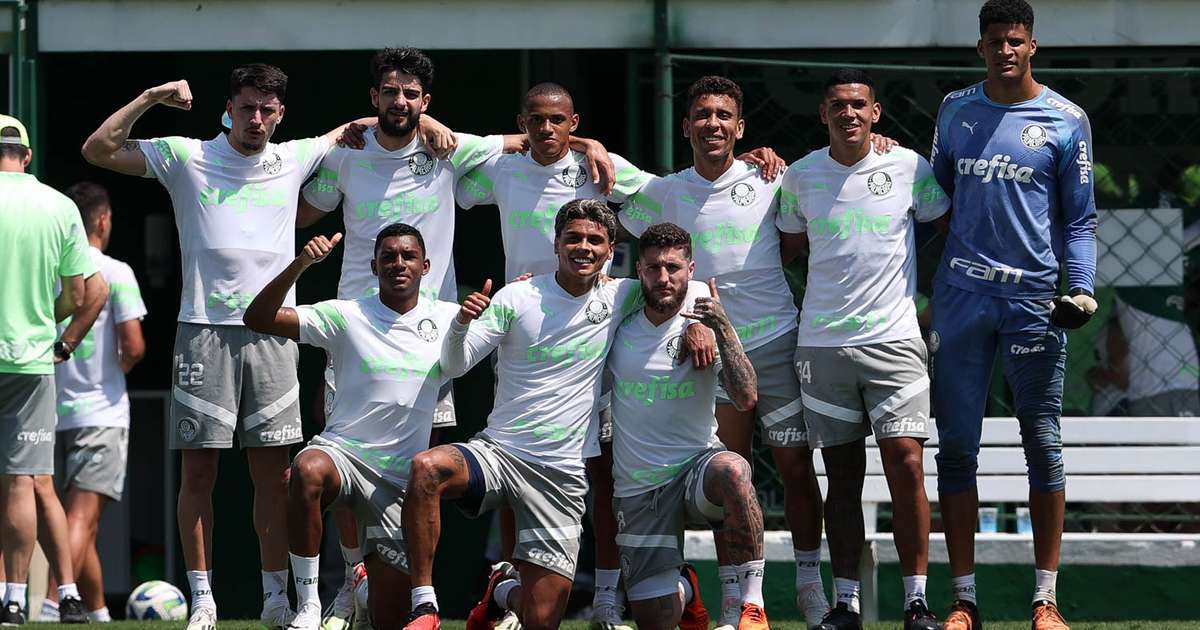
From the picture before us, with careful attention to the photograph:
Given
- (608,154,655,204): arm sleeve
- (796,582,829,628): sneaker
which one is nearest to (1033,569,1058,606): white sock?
(796,582,829,628): sneaker

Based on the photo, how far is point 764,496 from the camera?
27.2ft

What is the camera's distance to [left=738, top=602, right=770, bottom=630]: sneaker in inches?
230

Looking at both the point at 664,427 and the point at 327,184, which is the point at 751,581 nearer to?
the point at 664,427

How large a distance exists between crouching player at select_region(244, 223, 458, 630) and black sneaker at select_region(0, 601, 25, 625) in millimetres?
1541

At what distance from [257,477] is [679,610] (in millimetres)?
1711

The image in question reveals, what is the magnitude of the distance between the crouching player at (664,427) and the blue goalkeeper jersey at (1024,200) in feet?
2.93

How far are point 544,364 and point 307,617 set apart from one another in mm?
1173

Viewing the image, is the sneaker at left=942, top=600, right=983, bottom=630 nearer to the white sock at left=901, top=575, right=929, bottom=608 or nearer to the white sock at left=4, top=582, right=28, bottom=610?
the white sock at left=901, top=575, right=929, bottom=608

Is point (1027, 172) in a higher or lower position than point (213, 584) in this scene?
higher

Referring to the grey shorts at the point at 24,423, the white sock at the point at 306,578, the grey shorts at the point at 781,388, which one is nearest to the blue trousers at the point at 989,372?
the grey shorts at the point at 781,388

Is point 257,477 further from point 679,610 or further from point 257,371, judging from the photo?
point 679,610

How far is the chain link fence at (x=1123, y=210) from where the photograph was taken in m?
8.48

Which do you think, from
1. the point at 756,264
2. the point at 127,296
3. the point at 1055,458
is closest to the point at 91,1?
the point at 127,296

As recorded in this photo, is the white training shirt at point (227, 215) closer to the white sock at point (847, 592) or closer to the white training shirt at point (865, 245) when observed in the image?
the white training shirt at point (865, 245)
